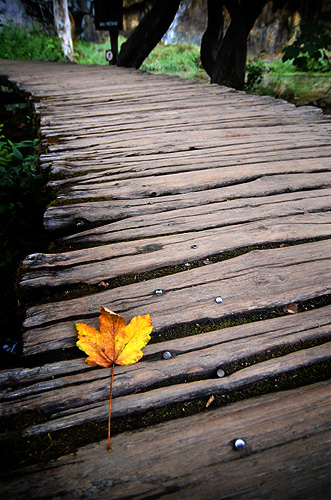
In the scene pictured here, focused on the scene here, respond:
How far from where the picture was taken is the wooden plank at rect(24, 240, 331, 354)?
3.70 feet

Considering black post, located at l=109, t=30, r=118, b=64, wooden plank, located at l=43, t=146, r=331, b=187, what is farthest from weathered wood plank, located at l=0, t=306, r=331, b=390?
black post, located at l=109, t=30, r=118, b=64

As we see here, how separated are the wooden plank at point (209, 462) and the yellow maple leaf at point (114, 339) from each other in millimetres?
230

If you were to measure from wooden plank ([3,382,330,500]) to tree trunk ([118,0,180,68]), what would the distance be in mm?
8540

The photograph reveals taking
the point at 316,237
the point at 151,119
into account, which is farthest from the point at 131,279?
the point at 151,119

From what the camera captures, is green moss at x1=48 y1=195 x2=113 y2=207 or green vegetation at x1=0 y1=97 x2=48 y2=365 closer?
green moss at x1=48 y1=195 x2=113 y2=207

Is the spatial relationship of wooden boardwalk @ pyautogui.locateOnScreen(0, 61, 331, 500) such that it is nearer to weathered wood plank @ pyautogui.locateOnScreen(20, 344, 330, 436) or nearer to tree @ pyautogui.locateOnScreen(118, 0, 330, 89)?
weathered wood plank @ pyautogui.locateOnScreen(20, 344, 330, 436)

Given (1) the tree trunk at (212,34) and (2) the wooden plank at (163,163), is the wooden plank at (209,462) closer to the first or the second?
(2) the wooden plank at (163,163)

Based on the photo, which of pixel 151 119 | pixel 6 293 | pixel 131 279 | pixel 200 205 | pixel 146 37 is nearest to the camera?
pixel 131 279

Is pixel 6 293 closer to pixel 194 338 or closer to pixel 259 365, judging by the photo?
pixel 194 338

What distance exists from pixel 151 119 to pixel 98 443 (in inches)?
124

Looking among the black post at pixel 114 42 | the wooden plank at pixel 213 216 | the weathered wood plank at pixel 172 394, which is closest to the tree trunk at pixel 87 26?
the black post at pixel 114 42

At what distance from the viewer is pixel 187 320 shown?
1.14 m

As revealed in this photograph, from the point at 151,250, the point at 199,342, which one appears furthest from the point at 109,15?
the point at 199,342

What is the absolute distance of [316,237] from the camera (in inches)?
61.1
